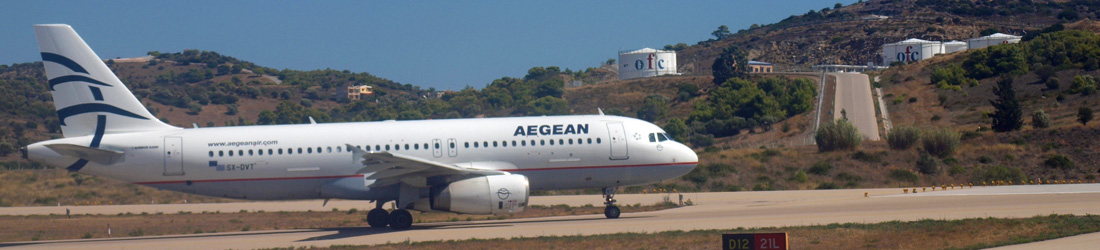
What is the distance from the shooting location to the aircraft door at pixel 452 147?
29.7 m

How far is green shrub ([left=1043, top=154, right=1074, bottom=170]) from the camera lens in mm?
46812

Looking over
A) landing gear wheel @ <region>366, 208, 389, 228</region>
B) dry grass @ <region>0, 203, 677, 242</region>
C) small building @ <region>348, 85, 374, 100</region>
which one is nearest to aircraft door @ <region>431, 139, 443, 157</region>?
landing gear wheel @ <region>366, 208, 389, 228</region>

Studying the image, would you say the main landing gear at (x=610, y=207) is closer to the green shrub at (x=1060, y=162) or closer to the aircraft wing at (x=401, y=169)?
the aircraft wing at (x=401, y=169)

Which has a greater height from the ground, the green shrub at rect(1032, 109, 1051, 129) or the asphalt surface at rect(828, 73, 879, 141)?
the asphalt surface at rect(828, 73, 879, 141)

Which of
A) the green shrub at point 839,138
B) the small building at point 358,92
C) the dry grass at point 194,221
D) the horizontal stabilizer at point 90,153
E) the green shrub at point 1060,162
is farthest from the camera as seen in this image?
the small building at point 358,92

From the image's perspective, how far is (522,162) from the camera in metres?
30.0

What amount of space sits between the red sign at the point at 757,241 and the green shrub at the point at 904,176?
34.0 metres

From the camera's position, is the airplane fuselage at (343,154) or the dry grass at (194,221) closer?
the airplane fuselage at (343,154)

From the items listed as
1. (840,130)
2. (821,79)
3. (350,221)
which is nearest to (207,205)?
(350,221)

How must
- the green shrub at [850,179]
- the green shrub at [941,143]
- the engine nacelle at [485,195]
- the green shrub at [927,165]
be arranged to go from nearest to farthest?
1. the engine nacelle at [485,195]
2. the green shrub at [850,179]
3. the green shrub at [927,165]
4. the green shrub at [941,143]

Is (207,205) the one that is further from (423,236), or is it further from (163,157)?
(423,236)

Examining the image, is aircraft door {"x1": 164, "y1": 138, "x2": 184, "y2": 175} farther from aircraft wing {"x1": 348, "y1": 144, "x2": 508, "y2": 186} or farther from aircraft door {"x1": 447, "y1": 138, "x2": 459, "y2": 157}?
aircraft door {"x1": 447, "y1": 138, "x2": 459, "y2": 157}

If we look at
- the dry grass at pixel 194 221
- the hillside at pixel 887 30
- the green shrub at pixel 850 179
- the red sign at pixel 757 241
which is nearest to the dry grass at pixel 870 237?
the red sign at pixel 757 241

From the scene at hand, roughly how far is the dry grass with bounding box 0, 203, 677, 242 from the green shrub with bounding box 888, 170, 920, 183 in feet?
53.3
